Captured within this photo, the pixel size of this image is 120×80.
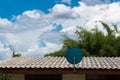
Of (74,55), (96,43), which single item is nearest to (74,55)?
(74,55)

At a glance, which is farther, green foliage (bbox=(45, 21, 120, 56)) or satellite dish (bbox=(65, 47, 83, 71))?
green foliage (bbox=(45, 21, 120, 56))

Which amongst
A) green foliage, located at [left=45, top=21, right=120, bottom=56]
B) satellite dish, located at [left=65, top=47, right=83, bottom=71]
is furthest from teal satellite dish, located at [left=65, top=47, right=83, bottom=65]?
green foliage, located at [left=45, top=21, right=120, bottom=56]

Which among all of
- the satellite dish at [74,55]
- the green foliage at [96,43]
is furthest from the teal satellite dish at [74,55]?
the green foliage at [96,43]

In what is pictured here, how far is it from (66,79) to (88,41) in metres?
17.0

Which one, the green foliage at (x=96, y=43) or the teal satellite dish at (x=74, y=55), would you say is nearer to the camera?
the teal satellite dish at (x=74, y=55)

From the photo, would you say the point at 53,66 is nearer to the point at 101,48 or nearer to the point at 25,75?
the point at 25,75

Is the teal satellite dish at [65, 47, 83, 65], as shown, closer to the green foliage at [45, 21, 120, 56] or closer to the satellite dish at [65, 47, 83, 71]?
the satellite dish at [65, 47, 83, 71]

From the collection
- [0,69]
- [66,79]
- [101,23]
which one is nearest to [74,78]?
[66,79]

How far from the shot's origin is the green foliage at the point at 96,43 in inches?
1181

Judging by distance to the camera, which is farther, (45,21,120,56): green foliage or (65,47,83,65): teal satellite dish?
(45,21,120,56): green foliage

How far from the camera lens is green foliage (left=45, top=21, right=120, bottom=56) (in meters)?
30.0

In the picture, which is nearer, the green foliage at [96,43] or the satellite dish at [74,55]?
the satellite dish at [74,55]

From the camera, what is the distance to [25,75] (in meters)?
15.3

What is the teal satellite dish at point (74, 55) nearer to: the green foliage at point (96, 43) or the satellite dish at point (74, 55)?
the satellite dish at point (74, 55)
